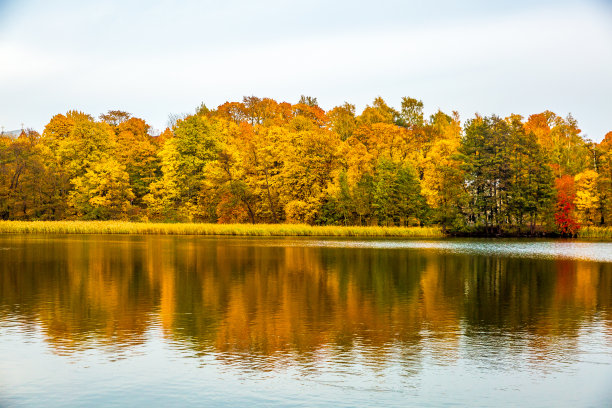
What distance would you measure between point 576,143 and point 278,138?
42083 mm

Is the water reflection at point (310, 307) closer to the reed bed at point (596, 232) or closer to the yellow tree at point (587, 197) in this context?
the reed bed at point (596, 232)

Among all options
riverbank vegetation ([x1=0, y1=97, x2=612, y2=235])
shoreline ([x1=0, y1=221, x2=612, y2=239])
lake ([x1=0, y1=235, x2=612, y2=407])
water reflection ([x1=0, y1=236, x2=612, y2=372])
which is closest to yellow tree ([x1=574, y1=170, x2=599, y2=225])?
riverbank vegetation ([x1=0, y1=97, x2=612, y2=235])

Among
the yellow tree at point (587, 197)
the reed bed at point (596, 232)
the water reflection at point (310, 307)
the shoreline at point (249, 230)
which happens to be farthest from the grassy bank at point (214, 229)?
the water reflection at point (310, 307)

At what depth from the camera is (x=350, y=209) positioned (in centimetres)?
7162

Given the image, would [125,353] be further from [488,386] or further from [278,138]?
[278,138]

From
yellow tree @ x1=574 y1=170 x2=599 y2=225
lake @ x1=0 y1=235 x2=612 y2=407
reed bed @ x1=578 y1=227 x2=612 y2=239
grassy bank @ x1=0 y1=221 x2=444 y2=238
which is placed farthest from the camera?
yellow tree @ x1=574 y1=170 x2=599 y2=225

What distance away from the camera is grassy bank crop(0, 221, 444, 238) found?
213 ft

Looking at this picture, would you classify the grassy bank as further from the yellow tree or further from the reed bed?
the yellow tree

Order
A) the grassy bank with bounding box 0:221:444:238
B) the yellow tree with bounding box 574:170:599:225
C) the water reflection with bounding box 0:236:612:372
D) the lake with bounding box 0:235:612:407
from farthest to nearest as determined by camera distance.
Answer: the yellow tree with bounding box 574:170:599:225
the grassy bank with bounding box 0:221:444:238
the water reflection with bounding box 0:236:612:372
the lake with bounding box 0:235:612:407

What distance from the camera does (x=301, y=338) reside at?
1405 centimetres

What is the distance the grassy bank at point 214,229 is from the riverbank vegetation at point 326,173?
71 cm

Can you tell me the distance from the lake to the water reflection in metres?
0.07

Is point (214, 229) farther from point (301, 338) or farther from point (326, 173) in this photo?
point (301, 338)

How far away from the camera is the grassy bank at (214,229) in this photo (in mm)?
64938
